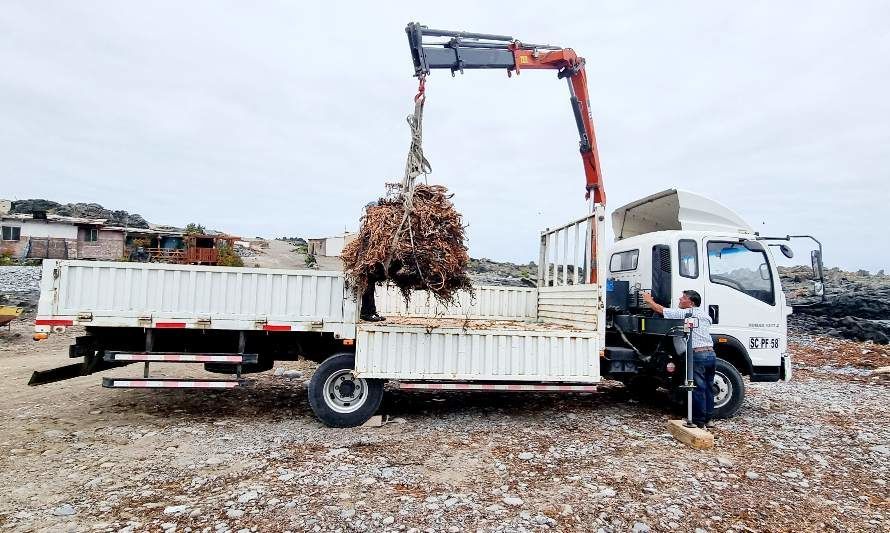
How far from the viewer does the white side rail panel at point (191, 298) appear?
576cm

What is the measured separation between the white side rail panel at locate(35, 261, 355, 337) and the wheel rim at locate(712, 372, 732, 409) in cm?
472

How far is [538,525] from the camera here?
3910 millimetres

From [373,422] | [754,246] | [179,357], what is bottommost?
[373,422]

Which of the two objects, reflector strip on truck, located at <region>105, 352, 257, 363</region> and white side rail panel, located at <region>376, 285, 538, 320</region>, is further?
white side rail panel, located at <region>376, 285, 538, 320</region>

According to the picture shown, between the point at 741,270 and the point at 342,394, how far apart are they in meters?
5.46

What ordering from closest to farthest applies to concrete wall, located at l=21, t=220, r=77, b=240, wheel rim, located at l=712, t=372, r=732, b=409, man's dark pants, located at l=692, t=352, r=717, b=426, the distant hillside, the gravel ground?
the gravel ground < man's dark pants, located at l=692, t=352, r=717, b=426 < wheel rim, located at l=712, t=372, r=732, b=409 < concrete wall, located at l=21, t=220, r=77, b=240 < the distant hillside

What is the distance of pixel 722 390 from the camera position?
6.93 meters

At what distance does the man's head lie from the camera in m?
6.50

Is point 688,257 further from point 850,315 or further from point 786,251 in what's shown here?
point 850,315

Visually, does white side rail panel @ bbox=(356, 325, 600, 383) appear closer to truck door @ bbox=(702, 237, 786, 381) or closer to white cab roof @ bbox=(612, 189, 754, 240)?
truck door @ bbox=(702, 237, 786, 381)

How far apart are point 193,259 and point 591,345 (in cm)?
2836

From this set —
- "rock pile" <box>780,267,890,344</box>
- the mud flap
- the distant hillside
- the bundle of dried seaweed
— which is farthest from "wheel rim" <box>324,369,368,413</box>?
the distant hillside

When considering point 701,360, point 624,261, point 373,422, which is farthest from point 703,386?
point 373,422

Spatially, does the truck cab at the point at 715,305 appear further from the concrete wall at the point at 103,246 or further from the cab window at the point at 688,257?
the concrete wall at the point at 103,246
